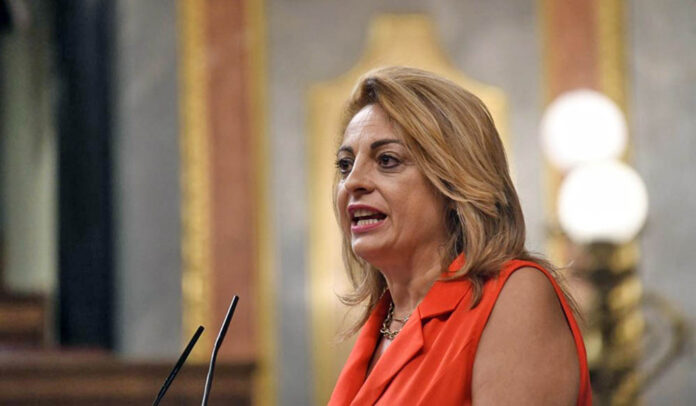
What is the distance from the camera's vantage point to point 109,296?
7945 millimetres

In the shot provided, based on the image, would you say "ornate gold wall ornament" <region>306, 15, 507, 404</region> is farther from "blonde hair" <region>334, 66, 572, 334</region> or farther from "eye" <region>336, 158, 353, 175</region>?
"blonde hair" <region>334, 66, 572, 334</region>

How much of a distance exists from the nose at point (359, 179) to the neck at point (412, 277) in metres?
0.15

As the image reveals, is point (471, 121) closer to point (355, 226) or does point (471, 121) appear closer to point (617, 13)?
point (355, 226)

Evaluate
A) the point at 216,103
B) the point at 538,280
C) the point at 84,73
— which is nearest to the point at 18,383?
the point at 216,103

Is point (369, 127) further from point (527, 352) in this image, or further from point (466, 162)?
point (527, 352)

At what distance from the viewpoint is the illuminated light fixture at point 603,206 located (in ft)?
18.5

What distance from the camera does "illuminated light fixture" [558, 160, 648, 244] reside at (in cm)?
563

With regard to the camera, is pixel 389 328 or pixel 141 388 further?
pixel 141 388

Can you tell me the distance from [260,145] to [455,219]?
5.59 m

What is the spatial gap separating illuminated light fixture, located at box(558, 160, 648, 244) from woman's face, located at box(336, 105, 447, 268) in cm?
342

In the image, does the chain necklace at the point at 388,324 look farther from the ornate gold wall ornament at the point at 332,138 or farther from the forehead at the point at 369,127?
the ornate gold wall ornament at the point at 332,138

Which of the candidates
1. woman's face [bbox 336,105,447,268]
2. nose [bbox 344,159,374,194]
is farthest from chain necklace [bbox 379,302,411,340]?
nose [bbox 344,159,374,194]

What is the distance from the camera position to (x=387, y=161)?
2297mm

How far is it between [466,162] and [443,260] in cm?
20
